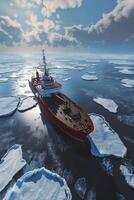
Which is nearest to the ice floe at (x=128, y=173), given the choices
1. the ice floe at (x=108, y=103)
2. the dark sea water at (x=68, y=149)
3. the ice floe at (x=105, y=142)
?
the dark sea water at (x=68, y=149)

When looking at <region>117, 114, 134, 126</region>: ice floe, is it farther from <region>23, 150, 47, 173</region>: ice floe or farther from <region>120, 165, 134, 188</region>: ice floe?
<region>23, 150, 47, 173</region>: ice floe

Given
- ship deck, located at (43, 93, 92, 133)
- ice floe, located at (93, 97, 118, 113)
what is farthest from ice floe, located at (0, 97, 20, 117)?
ice floe, located at (93, 97, 118, 113)

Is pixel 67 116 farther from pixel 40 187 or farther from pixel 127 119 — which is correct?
pixel 127 119

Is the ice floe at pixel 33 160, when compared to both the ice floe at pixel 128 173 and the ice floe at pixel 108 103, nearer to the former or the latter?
the ice floe at pixel 128 173

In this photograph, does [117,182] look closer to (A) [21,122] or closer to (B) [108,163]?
(B) [108,163]

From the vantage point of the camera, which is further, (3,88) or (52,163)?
(3,88)

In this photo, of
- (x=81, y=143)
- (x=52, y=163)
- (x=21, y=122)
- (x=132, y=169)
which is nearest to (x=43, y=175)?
(x=52, y=163)

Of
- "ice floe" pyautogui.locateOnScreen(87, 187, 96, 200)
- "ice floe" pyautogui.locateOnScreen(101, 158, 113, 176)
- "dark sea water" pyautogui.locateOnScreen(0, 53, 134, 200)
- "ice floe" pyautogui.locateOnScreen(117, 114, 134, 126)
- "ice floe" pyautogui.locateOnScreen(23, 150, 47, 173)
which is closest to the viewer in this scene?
"ice floe" pyautogui.locateOnScreen(87, 187, 96, 200)
